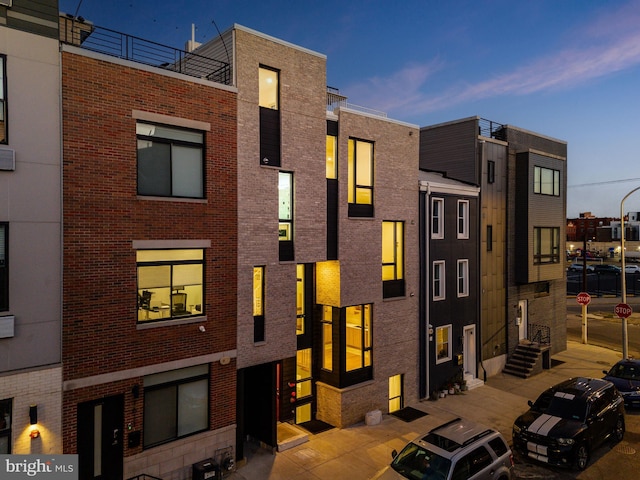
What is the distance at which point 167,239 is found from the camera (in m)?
11.5

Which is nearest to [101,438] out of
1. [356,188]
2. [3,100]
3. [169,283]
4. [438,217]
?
[169,283]

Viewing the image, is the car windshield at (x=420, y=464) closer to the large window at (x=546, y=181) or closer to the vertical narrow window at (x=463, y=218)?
the vertical narrow window at (x=463, y=218)

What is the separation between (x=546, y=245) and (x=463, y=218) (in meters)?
7.42

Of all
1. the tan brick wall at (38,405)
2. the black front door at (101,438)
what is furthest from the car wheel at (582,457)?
the tan brick wall at (38,405)

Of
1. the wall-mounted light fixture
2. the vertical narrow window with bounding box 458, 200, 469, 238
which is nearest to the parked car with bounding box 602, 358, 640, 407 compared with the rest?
the vertical narrow window with bounding box 458, 200, 469, 238

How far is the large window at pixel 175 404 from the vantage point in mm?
11344

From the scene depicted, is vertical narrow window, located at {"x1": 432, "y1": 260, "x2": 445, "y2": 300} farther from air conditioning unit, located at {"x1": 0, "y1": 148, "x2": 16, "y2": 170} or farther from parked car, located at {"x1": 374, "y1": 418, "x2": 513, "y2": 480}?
air conditioning unit, located at {"x1": 0, "y1": 148, "x2": 16, "y2": 170}

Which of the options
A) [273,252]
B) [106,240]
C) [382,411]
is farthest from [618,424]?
[106,240]

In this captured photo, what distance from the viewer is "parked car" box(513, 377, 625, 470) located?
12.9 metres

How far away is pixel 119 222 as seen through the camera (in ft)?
35.3

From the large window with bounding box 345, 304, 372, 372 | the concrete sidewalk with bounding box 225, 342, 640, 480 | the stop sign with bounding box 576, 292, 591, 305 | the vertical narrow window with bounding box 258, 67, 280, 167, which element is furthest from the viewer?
the stop sign with bounding box 576, 292, 591, 305

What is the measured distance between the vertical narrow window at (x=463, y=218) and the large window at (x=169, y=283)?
43.9 ft

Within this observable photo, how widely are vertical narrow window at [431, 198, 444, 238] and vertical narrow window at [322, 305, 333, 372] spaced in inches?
255

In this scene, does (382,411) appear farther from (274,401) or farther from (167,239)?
(167,239)
